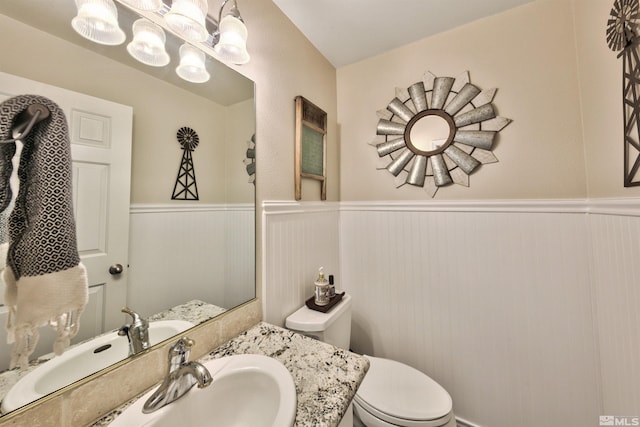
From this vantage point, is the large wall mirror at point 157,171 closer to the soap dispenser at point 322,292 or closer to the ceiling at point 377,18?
the soap dispenser at point 322,292

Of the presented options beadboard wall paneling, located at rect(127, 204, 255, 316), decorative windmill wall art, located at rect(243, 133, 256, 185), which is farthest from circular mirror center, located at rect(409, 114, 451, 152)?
beadboard wall paneling, located at rect(127, 204, 255, 316)

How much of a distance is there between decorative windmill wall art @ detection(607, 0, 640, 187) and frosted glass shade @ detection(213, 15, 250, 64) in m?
1.27

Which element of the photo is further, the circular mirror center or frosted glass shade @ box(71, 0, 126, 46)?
the circular mirror center

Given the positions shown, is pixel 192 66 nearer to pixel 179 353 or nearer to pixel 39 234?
pixel 39 234

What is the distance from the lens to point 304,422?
1.68 ft

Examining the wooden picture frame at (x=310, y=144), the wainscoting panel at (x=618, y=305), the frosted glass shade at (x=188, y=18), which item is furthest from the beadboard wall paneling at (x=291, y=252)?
the wainscoting panel at (x=618, y=305)

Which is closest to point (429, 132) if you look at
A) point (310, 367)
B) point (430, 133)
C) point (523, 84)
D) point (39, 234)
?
point (430, 133)

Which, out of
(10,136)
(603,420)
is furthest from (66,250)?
(603,420)

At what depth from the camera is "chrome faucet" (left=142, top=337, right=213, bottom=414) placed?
55 centimetres

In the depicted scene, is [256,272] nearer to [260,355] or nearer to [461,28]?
[260,355]

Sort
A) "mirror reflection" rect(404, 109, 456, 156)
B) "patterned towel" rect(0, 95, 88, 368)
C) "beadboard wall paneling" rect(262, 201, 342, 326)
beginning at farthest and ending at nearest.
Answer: "mirror reflection" rect(404, 109, 456, 156), "beadboard wall paneling" rect(262, 201, 342, 326), "patterned towel" rect(0, 95, 88, 368)

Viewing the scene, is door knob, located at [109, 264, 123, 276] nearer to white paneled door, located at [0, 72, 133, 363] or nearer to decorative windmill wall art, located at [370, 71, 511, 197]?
white paneled door, located at [0, 72, 133, 363]

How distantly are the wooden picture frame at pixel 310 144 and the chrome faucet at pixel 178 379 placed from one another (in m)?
0.79

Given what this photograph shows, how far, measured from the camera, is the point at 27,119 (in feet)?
1.51
